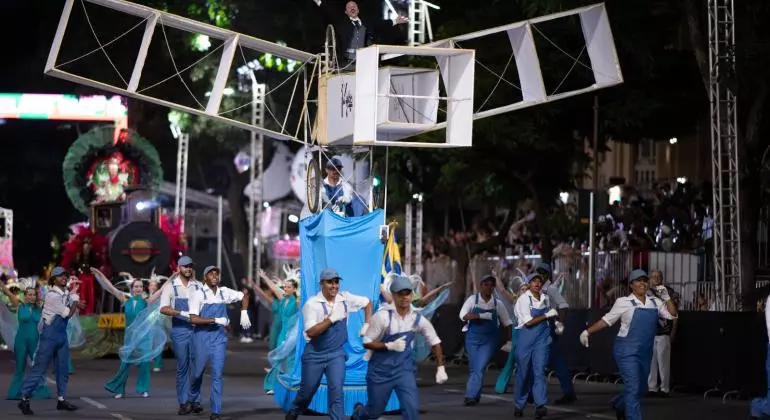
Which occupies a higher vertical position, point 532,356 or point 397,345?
point 397,345

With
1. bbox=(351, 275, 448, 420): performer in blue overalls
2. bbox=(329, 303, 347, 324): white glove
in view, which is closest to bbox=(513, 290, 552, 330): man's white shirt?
bbox=(329, 303, 347, 324): white glove

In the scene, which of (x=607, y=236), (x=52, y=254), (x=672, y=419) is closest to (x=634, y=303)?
(x=672, y=419)

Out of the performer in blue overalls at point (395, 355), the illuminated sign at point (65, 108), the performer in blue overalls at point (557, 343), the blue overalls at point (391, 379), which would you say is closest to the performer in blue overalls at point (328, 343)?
the performer in blue overalls at point (395, 355)

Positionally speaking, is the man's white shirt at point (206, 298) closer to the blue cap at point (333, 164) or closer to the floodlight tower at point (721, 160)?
the blue cap at point (333, 164)

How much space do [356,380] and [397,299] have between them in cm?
463

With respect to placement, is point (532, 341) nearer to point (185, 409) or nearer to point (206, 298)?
point (206, 298)

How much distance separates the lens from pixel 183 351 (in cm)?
2055

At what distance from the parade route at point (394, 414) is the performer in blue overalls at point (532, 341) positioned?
429 millimetres

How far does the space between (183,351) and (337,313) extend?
4.38 metres

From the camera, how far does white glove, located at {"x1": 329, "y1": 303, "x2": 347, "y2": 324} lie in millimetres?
16703

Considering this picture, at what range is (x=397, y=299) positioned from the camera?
15492 mm

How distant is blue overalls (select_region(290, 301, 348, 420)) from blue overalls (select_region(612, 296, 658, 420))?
11.4 ft

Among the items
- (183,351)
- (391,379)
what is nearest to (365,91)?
(183,351)

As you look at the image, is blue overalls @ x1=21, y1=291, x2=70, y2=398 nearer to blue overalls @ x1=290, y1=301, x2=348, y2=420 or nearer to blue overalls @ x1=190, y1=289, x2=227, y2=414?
blue overalls @ x1=190, y1=289, x2=227, y2=414
